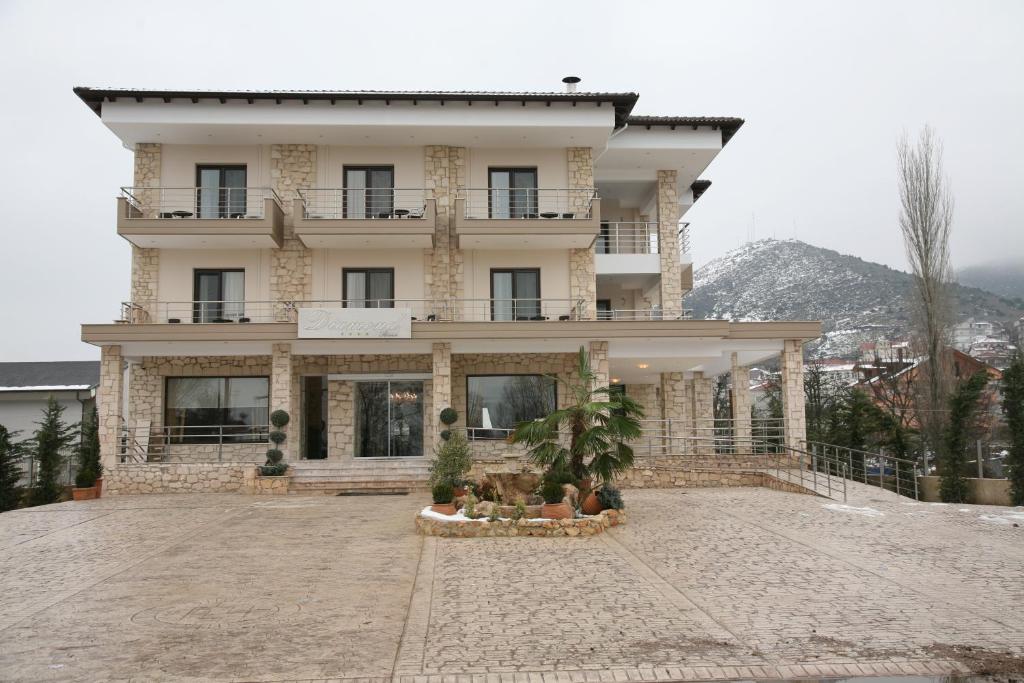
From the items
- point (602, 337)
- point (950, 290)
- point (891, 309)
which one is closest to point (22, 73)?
point (602, 337)

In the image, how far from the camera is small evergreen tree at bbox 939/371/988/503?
20.3 meters

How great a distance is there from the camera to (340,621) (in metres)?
7.86

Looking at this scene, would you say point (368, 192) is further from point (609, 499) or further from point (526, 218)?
point (609, 499)

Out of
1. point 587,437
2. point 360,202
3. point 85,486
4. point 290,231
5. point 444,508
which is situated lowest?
point 85,486

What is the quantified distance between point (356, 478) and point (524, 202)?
32.8ft

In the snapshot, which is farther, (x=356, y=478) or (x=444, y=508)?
(x=356, y=478)

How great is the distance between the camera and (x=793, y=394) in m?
Result: 21.5

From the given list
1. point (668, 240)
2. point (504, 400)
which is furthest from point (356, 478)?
point (668, 240)

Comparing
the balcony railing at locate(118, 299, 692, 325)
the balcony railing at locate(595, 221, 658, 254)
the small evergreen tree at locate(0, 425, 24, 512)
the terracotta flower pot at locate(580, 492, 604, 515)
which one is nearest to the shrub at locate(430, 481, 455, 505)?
the terracotta flower pot at locate(580, 492, 604, 515)

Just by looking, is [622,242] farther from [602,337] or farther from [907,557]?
[907,557]

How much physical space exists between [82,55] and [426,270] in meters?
15.0

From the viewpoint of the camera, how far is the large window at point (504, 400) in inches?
910

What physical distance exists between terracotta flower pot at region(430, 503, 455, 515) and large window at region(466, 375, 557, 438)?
935cm

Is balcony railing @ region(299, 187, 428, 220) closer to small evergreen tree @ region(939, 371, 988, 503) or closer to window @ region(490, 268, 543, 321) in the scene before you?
window @ region(490, 268, 543, 321)
